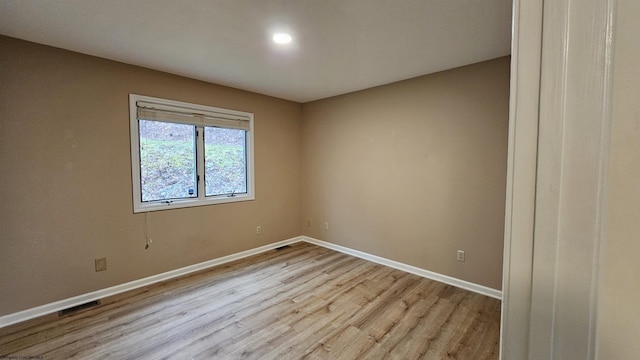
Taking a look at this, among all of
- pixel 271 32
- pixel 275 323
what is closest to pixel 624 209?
pixel 271 32

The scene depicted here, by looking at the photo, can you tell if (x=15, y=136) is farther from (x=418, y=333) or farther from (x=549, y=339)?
(x=418, y=333)

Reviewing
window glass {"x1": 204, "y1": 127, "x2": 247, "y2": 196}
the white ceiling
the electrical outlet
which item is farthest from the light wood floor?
the white ceiling

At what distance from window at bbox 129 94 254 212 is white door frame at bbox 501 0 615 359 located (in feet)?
11.2

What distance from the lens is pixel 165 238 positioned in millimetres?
3127

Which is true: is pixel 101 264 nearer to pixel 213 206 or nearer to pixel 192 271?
pixel 192 271

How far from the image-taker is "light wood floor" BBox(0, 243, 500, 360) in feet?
6.52

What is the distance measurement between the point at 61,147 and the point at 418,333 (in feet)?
11.7

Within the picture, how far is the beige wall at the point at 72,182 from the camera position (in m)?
2.28

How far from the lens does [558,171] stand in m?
0.31

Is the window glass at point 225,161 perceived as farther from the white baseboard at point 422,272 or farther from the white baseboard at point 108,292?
the white baseboard at point 422,272

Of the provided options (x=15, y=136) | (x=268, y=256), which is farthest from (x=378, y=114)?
(x=15, y=136)

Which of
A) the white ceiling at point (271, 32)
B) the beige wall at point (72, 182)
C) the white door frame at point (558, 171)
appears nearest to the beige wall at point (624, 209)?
the white door frame at point (558, 171)

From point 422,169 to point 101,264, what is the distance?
3603 millimetres

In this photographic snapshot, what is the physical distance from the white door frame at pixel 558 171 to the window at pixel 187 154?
134 inches
